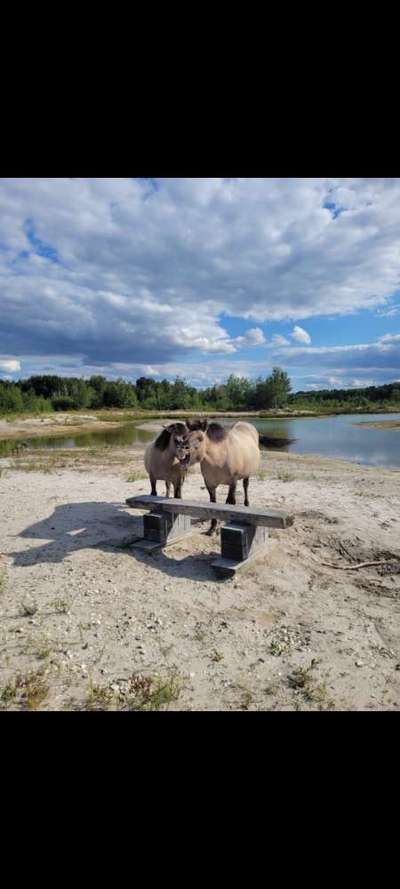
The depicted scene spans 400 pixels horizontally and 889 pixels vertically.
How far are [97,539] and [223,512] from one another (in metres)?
2.44

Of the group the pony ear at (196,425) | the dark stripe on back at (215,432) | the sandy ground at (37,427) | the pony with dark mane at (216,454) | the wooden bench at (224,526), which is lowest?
the sandy ground at (37,427)

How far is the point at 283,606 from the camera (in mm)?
4984

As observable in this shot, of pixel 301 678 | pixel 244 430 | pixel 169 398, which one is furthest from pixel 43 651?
pixel 169 398

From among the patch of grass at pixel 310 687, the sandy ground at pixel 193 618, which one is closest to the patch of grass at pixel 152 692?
the sandy ground at pixel 193 618

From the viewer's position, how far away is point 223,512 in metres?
6.07

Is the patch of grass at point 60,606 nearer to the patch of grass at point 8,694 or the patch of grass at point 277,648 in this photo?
the patch of grass at point 8,694

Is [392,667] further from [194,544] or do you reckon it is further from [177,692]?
[194,544]

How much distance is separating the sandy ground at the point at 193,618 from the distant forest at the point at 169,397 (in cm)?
5671

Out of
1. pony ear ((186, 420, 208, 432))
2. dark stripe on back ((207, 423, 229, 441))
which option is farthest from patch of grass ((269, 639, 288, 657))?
dark stripe on back ((207, 423, 229, 441))

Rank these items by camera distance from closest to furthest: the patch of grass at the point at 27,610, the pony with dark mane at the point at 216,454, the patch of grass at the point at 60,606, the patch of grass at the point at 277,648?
the patch of grass at the point at 277,648 → the patch of grass at the point at 27,610 → the patch of grass at the point at 60,606 → the pony with dark mane at the point at 216,454

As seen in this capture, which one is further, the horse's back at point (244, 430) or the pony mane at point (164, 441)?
the horse's back at point (244, 430)

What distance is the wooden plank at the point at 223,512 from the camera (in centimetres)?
564
